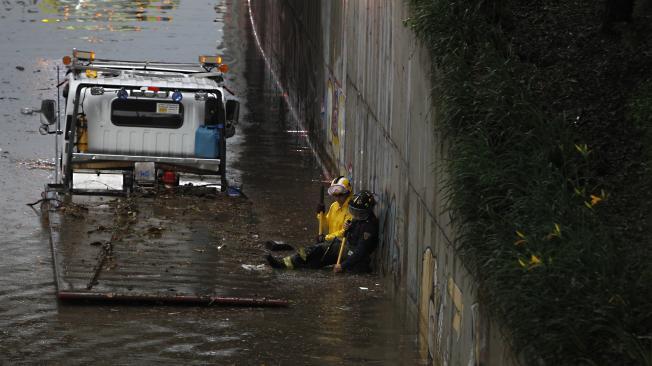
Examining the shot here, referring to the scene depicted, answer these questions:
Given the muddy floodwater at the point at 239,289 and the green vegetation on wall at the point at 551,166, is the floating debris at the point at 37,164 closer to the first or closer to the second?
the muddy floodwater at the point at 239,289

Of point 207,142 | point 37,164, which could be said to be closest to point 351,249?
point 207,142

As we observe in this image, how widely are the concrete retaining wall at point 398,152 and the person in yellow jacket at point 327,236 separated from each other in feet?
1.57

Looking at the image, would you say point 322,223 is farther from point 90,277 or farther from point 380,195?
point 90,277

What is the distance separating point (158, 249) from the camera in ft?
55.7

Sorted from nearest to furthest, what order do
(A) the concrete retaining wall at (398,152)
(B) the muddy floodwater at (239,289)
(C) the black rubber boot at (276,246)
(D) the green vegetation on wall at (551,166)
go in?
(D) the green vegetation on wall at (551,166) → (A) the concrete retaining wall at (398,152) → (B) the muddy floodwater at (239,289) → (C) the black rubber boot at (276,246)

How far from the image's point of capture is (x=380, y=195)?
697 inches

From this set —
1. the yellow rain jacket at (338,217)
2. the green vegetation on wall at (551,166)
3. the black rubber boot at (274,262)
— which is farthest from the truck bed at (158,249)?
the green vegetation on wall at (551,166)

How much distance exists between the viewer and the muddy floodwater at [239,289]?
526 inches

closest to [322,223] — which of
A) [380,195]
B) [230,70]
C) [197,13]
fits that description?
[380,195]

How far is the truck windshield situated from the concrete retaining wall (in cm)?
275

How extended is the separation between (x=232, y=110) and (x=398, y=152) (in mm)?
5334

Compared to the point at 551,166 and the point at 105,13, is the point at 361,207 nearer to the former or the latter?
the point at 551,166

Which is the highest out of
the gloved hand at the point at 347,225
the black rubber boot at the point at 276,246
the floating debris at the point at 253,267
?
the gloved hand at the point at 347,225

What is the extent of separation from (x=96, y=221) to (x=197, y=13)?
3297 centimetres
